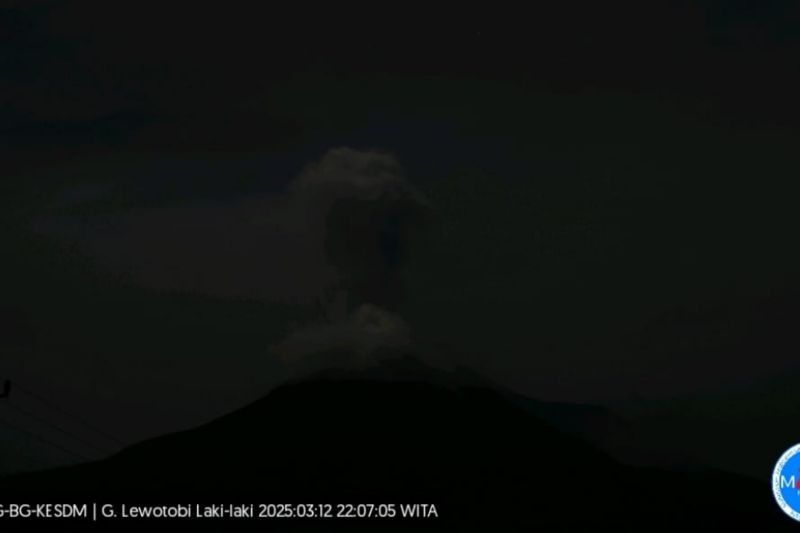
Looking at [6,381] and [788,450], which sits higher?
[6,381]

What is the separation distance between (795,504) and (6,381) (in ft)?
132

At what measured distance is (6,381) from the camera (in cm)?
5731

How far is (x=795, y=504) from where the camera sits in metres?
55.8

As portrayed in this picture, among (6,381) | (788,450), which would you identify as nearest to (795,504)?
(788,450)

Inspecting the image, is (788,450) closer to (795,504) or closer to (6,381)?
(795,504)

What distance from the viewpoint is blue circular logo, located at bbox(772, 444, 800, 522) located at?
5562 cm

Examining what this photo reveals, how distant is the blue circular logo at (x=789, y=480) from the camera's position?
55.6 metres

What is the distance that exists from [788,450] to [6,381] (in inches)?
1553

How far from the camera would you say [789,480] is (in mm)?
56406

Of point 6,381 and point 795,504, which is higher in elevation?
point 6,381

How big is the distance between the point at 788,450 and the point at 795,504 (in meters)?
2.90
